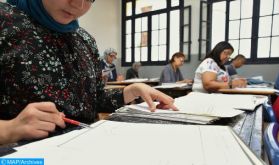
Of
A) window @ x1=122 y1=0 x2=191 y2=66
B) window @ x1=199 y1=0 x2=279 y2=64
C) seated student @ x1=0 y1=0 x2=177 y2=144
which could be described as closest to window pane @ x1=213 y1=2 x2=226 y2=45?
window @ x1=199 y1=0 x2=279 y2=64

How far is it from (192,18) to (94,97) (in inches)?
210

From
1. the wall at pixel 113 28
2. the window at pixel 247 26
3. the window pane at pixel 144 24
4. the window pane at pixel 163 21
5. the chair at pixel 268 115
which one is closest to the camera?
the chair at pixel 268 115

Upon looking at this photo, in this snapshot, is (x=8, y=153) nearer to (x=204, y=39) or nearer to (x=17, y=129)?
(x=17, y=129)

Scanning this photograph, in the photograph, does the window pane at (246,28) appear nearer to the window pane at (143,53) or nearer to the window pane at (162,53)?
the window pane at (162,53)

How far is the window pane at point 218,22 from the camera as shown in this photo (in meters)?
5.41

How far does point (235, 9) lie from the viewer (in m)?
5.26

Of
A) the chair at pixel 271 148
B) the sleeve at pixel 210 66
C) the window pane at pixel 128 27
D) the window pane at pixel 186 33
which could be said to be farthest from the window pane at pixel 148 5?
the chair at pixel 271 148

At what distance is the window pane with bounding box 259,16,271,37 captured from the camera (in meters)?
4.86

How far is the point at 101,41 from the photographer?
7.21 meters

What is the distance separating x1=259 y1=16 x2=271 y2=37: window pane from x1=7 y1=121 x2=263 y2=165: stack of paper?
4.88m

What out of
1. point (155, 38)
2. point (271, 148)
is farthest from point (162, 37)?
point (271, 148)

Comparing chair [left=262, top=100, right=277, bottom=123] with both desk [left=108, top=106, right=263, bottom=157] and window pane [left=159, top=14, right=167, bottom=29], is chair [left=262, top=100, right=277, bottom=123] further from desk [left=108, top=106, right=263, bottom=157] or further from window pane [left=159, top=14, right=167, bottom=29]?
window pane [left=159, top=14, right=167, bottom=29]

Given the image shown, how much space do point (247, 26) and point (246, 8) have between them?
361 mm

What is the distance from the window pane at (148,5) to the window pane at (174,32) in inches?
15.9
